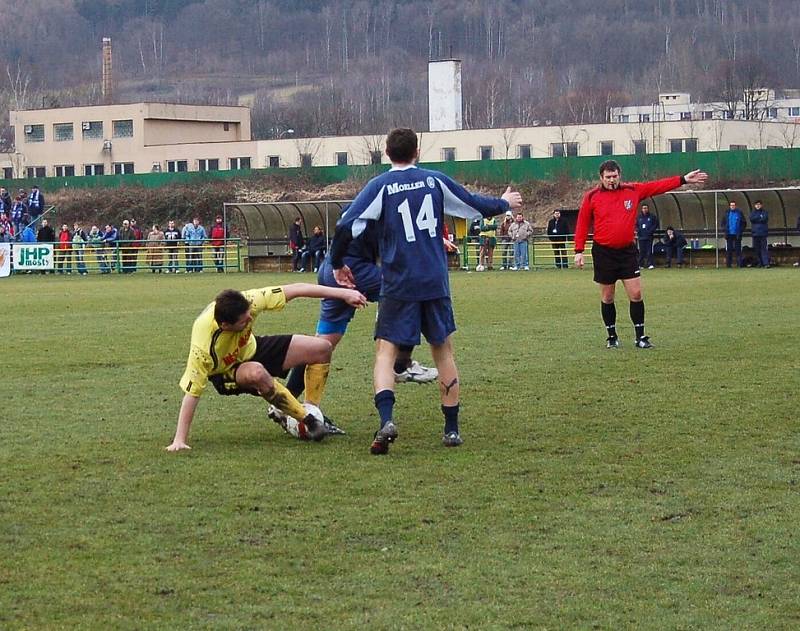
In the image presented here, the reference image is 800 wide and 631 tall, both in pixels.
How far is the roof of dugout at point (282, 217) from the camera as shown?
138 feet

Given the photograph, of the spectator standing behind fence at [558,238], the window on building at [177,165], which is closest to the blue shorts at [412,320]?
the spectator standing behind fence at [558,238]

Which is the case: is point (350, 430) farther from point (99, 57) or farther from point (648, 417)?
point (99, 57)

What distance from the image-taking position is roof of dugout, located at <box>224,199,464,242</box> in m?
42.1

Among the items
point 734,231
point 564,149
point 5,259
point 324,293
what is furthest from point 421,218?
point 564,149

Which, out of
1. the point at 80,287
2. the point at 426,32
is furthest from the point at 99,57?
the point at 80,287

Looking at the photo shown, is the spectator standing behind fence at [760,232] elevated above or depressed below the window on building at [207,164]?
below

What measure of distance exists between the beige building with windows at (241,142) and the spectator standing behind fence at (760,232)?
44.3m

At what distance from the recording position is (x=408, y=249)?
7969 millimetres

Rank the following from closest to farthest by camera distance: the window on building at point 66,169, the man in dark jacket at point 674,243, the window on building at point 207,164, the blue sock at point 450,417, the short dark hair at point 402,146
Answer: the short dark hair at point 402,146
the blue sock at point 450,417
the man in dark jacket at point 674,243
the window on building at point 207,164
the window on building at point 66,169

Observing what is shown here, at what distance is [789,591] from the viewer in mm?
5191

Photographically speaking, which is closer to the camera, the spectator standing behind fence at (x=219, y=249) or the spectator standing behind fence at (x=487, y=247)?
the spectator standing behind fence at (x=487, y=247)

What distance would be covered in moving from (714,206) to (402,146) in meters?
31.8

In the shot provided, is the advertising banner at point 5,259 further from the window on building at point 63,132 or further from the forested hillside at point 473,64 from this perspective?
the forested hillside at point 473,64

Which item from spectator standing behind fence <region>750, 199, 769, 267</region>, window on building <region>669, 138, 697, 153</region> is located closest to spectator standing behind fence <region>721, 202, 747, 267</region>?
spectator standing behind fence <region>750, 199, 769, 267</region>
